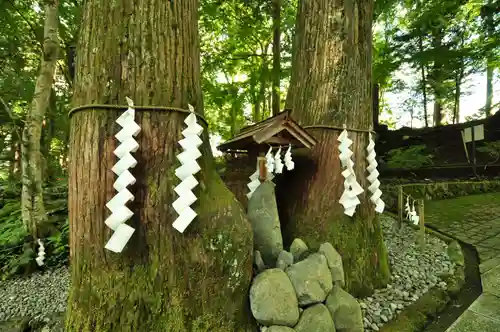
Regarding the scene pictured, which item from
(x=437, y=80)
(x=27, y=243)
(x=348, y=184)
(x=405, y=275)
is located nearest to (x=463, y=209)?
(x=405, y=275)

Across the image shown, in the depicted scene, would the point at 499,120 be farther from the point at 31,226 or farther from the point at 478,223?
the point at 31,226

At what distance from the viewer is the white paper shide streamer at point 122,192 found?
139cm

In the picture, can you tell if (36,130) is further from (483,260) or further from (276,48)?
(483,260)

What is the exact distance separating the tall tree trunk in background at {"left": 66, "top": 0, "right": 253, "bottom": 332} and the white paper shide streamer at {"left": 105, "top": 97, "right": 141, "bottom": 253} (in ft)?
0.39

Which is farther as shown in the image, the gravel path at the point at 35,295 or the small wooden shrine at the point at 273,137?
the gravel path at the point at 35,295

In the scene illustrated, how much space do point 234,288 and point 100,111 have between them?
1489 mm

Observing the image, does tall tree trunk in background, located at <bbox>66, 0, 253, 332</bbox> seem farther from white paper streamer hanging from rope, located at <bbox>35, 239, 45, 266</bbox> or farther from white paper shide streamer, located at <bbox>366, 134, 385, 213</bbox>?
white paper streamer hanging from rope, located at <bbox>35, 239, 45, 266</bbox>

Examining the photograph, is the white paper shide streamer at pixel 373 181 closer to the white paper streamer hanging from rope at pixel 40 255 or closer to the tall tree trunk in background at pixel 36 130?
the white paper streamer hanging from rope at pixel 40 255

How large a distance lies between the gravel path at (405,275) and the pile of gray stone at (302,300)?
40 centimetres

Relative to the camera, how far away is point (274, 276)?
1.73 m

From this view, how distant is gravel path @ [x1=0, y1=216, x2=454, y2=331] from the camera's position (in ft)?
7.12

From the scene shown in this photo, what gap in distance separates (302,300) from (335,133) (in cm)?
161

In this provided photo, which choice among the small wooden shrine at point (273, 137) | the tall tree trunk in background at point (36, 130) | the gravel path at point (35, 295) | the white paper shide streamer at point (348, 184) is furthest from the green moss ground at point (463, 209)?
the tall tree trunk in background at point (36, 130)

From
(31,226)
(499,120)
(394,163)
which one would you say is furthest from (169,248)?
(499,120)
